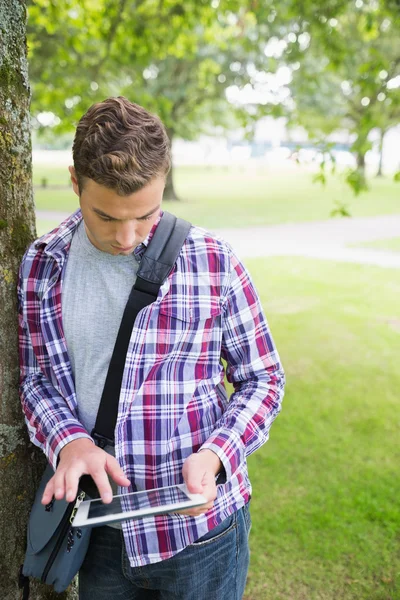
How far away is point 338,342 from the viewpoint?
7.00 m

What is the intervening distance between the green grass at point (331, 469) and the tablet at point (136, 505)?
210 centimetres

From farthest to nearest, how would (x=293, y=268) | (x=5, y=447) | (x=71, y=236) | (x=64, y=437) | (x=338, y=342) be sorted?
(x=293, y=268), (x=338, y=342), (x=5, y=447), (x=71, y=236), (x=64, y=437)

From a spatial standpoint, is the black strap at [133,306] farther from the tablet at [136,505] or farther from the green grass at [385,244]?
the green grass at [385,244]

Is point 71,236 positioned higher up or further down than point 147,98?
further down

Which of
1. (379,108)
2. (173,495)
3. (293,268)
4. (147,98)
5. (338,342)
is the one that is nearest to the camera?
(173,495)

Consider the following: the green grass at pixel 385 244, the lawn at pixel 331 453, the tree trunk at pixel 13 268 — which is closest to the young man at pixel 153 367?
the tree trunk at pixel 13 268

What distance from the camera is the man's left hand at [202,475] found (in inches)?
52.2

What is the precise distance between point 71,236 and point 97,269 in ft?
0.43

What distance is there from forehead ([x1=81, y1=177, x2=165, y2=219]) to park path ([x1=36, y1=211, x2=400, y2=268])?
10.5m

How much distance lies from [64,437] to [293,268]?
32.3 feet

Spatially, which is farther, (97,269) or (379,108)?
(379,108)

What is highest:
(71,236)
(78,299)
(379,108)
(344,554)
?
(379,108)

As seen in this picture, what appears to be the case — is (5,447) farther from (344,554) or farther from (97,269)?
(344,554)

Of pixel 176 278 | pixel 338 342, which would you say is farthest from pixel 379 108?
pixel 176 278
